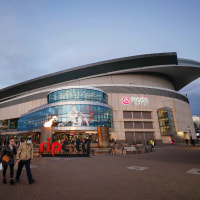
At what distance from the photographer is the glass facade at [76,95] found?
42406 mm

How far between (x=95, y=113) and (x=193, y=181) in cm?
3593

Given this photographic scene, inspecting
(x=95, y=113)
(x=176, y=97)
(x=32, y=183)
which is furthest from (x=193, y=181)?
(x=176, y=97)

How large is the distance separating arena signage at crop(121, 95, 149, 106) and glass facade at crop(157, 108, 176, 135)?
5.85m

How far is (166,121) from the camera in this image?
167 feet

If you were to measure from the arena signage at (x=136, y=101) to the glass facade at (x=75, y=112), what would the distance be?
6.95 m

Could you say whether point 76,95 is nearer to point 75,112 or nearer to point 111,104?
point 75,112

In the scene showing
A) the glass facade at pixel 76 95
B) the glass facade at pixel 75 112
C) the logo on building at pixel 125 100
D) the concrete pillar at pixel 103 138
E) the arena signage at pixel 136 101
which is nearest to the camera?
the concrete pillar at pixel 103 138

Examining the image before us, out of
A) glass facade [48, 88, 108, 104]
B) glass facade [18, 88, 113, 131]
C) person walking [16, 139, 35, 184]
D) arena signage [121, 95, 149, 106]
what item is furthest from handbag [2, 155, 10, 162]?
arena signage [121, 95, 149, 106]

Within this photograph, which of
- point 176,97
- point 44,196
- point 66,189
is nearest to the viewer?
point 44,196

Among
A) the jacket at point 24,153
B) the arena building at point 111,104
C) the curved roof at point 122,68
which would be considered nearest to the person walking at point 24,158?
the jacket at point 24,153

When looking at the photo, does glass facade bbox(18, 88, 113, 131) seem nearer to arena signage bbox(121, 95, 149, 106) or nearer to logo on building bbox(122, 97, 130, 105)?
logo on building bbox(122, 97, 130, 105)

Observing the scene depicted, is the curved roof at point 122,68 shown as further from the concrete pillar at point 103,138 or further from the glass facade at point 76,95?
the concrete pillar at point 103,138

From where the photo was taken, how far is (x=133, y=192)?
4934 mm

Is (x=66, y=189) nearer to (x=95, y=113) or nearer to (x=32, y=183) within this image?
(x=32, y=183)
